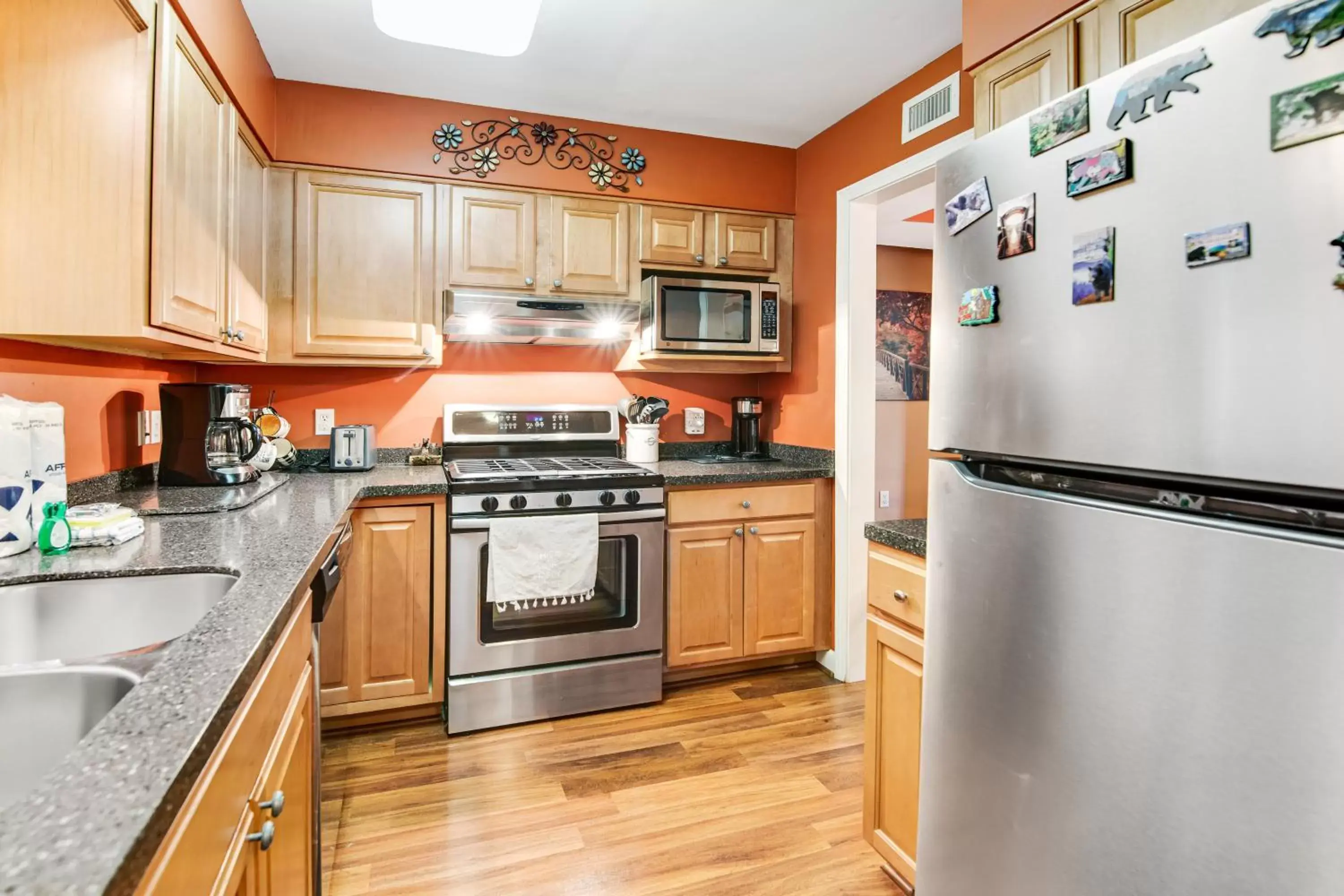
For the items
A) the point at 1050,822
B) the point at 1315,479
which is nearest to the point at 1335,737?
the point at 1315,479

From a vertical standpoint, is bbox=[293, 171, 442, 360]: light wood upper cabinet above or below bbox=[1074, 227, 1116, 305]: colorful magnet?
above

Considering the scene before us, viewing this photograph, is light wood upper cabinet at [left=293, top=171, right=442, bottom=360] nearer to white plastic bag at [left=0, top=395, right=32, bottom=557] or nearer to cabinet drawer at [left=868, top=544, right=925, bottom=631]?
white plastic bag at [left=0, top=395, right=32, bottom=557]

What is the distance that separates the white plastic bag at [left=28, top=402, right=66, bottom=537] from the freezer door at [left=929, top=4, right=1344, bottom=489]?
185 centimetres

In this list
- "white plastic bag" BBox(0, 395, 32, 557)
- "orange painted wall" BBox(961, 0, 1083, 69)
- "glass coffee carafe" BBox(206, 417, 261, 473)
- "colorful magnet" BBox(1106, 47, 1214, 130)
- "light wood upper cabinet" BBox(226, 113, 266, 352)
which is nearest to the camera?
"colorful magnet" BBox(1106, 47, 1214, 130)

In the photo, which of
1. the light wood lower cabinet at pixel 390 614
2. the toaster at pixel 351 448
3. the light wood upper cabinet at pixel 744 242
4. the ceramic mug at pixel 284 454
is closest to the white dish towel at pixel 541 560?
the light wood lower cabinet at pixel 390 614

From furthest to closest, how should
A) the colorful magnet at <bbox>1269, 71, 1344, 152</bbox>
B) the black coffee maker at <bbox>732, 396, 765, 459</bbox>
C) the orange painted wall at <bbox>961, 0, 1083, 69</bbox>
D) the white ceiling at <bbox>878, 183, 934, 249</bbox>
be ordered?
1. the white ceiling at <bbox>878, 183, 934, 249</bbox>
2. the black coffee maker at <bbox>732, 396, 765, 459</bbox>
3. the orange painted wall at <bbox>961, 0, 1083, 69</bbox>
4. the colorful magnet at <bbox>1269, 71, 1344, 152</bbox>

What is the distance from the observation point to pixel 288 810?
1166mm

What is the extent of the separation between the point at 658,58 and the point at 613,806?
8.48ft

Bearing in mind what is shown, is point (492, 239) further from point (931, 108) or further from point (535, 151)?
point (931, 108)

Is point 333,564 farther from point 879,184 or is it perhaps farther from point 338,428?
point 879,184

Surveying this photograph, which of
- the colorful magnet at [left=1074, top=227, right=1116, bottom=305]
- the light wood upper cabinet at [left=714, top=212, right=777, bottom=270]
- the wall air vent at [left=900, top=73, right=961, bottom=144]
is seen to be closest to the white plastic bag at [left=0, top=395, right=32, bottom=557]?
the colorful magnet at [left=1074, top=227, right=1116, bottom=305]

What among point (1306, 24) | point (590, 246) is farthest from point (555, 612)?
point (1306, 24)

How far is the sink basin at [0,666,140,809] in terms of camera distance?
0.86 metres

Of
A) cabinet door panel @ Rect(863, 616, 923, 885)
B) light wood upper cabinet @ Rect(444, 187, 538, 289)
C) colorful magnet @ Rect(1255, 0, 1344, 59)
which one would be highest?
light wood upper cabinet @ Rect(444, 187, 538, 289)
